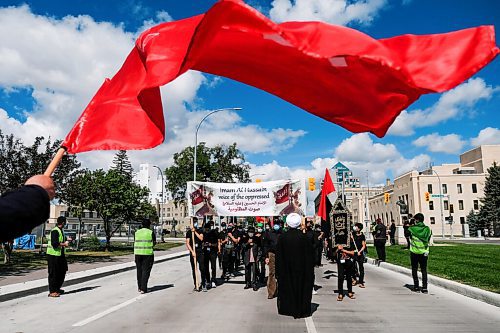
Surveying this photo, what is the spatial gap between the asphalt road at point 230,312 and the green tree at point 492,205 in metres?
70.6

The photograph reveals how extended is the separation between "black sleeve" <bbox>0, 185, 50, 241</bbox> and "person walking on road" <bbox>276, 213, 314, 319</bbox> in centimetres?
495

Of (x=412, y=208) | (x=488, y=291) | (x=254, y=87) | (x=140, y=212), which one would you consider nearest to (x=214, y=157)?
(x=140, y=212)

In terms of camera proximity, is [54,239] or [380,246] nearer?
[54,239]

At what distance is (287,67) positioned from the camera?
12.0ft

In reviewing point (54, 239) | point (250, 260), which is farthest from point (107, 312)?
point (250, 260)

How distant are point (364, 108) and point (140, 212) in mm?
34854

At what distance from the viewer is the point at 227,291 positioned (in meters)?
12.3

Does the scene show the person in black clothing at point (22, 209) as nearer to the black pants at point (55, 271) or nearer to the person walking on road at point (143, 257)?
the black pants at point (55, 271)

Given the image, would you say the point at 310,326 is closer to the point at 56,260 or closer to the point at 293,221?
the point at 293,221

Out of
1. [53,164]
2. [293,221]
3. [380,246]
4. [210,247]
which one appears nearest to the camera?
[53,164]

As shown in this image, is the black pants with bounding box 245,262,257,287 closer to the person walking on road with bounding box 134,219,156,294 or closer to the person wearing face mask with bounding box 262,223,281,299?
the person wearing face mask with bounding box 262,223,281,299

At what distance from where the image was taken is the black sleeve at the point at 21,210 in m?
1.64

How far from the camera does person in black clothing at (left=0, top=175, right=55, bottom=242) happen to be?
64.7 inches

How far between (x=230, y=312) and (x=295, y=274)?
10.4 ft
